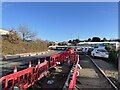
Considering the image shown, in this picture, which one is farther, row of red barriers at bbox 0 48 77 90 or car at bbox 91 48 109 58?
car at bbox 91 48 109 58

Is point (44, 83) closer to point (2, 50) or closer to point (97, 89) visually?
point (97, 89)

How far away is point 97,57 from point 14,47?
947 inches

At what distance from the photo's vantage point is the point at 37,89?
10977 mm

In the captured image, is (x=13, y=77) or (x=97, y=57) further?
(x=97, y=57)

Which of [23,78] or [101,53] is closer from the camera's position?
[23,78]

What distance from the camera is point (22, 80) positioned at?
34.4 ft

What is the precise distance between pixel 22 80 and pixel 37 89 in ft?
3.01

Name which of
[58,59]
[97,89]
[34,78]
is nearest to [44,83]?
[34,78]

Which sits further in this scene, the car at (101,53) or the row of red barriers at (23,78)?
the car at (101,53)

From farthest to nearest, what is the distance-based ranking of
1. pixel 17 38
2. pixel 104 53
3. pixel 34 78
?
pixel 17 38 < pixel 104 53 < pixel 34 78

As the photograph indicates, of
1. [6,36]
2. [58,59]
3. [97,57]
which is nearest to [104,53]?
[97,57]

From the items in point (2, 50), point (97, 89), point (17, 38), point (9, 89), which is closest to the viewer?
point (9, 89)

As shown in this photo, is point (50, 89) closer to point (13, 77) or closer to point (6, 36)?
point (13, 77)

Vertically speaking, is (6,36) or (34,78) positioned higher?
(6,36)
